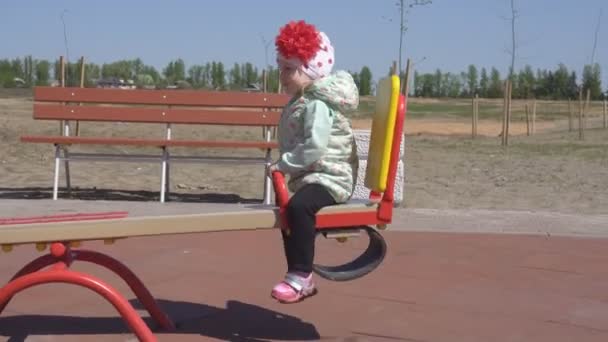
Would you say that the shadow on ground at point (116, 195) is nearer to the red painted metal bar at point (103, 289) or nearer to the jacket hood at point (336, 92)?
the jacket hood at point (336, 92)

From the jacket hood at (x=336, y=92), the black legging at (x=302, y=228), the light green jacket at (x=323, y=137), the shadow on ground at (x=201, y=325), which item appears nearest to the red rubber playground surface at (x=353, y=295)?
the shadow on ground at (x=201, y=325)

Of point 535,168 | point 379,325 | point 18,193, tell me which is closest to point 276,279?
point 379,325

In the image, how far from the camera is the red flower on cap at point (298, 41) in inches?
165

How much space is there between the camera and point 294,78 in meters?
4.27

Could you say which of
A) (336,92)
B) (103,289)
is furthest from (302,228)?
(103,289)

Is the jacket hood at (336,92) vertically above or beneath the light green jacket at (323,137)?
above

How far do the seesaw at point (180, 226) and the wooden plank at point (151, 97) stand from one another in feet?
16.7

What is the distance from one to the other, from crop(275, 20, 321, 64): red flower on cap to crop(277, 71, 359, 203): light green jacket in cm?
14

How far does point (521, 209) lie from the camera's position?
29.8ft

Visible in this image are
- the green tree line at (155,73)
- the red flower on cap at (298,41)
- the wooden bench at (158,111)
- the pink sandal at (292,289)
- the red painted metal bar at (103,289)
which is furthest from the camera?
the green tree line at (155,73)

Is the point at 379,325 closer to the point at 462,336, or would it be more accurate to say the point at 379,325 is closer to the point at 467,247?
the point at 462,336

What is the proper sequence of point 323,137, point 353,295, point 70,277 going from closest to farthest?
point 70,277, point 323,137, point 353,295

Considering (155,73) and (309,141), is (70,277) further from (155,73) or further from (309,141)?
(155,73)

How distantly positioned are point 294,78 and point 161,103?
5.59 m
